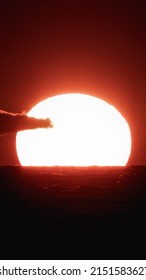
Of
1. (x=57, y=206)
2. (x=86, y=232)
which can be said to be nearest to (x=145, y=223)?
(x=86, y=232)

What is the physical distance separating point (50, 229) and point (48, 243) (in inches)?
197

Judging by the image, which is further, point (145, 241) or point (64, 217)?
point (64, 217)

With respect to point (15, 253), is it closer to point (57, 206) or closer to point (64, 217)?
point (64, 217)

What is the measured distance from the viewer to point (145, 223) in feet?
116

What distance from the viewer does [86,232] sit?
3150 centimetres
